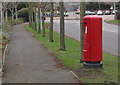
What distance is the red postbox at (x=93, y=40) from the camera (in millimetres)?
9047

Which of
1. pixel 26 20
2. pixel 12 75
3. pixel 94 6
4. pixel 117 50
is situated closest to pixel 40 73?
pixel 12 75

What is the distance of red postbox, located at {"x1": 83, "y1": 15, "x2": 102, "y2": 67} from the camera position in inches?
356

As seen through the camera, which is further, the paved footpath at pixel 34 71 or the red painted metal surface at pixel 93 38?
the red painted metal surface at pixel 93 38

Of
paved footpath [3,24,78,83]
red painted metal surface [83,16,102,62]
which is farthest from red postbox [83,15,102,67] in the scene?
paved footpath [3,24,78,83]

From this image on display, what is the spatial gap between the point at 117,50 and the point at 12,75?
30.4 feet

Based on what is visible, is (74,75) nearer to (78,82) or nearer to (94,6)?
(78,82)

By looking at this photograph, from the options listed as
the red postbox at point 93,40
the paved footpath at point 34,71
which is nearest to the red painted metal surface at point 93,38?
the red postbox at point 93,40

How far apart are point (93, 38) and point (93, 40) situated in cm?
7

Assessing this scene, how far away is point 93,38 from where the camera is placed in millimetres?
9086

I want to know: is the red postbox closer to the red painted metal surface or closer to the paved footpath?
the red painted metal surface

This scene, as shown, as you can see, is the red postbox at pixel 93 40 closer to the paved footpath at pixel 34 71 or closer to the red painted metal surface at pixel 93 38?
the red painted metal surface at pixel 93 38

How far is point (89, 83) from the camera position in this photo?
7.39 metres

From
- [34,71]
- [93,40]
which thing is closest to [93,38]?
[93,40]

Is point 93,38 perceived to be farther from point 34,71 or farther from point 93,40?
point 34,71
